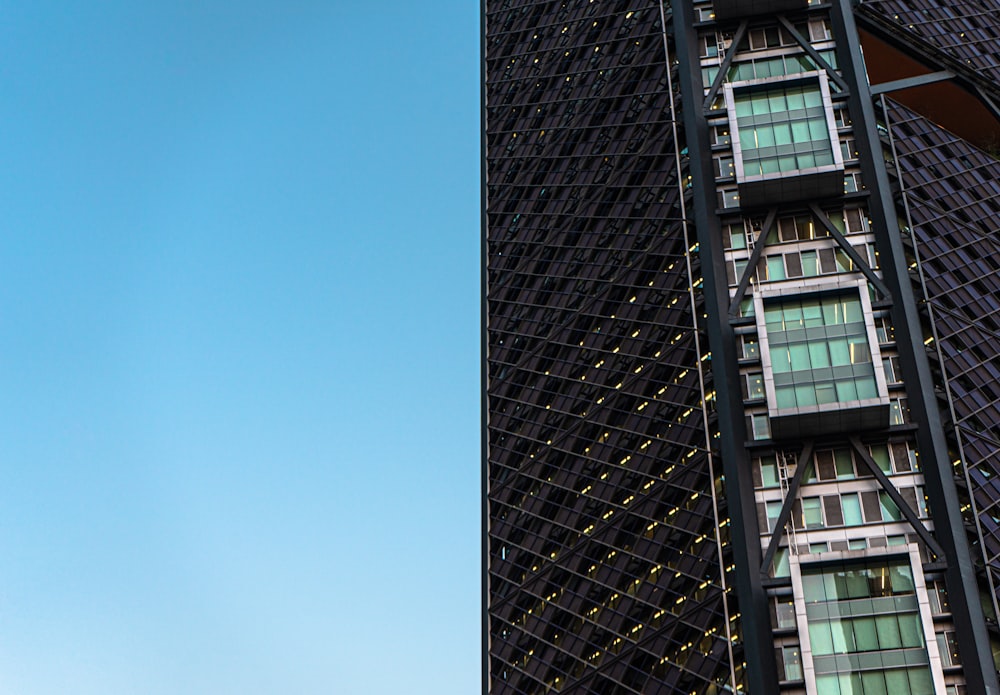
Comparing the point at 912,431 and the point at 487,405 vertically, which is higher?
the point at 487,405

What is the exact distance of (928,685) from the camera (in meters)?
69.4

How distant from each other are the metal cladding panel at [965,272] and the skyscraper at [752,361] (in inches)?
6.7

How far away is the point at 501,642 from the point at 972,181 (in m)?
41.4

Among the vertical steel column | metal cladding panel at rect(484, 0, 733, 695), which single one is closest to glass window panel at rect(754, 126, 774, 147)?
the vertical steel column

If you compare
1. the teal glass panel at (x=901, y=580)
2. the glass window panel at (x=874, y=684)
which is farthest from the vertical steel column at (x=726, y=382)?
the teal glass panel at (x=901, y=580)

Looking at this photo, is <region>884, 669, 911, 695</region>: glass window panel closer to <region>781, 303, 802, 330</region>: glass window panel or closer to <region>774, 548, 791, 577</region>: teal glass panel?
<region>774, 548, 791, 577</region>: teal glass panel

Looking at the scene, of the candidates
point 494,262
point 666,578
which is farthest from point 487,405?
point 666,578

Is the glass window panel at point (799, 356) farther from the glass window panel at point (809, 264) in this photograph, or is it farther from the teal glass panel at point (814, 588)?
the teal glass panel at point (814, 588)

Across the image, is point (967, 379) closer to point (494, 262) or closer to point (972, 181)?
point (972, 181)

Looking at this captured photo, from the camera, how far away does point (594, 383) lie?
97688 mm

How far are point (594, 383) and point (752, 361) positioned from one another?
18156 mm

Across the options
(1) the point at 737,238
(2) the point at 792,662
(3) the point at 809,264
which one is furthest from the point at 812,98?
(2) the point at 792,662

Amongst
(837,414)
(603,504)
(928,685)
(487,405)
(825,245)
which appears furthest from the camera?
(487,405)

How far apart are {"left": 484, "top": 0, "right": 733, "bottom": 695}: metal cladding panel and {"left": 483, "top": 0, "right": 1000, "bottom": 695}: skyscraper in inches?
8.6
